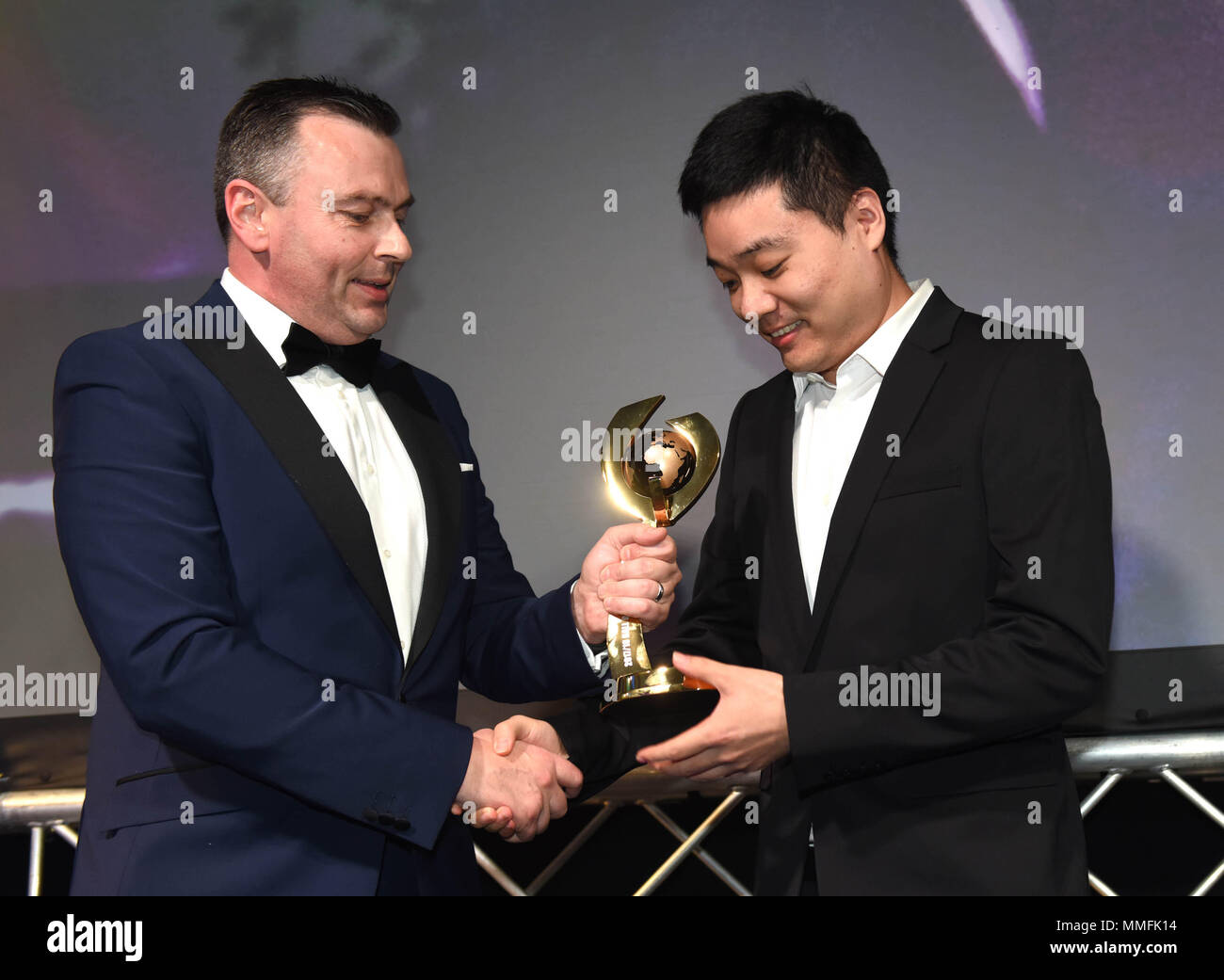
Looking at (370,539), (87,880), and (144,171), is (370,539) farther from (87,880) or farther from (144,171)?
(144,171)

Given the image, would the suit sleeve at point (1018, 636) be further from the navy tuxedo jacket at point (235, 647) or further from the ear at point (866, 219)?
the navy tuxedo jacket at point (235, 647)

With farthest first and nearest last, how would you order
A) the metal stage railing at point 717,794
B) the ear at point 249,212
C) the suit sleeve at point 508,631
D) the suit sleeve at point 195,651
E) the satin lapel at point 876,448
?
the metal stage railing at point 717,794 → the suit sleeve at point 508,631 → the ear at point 249,212 → the satin lapel at point 876,448 → the suit sleeve at point 195,651

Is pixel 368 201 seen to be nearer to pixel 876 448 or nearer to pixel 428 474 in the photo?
pixel 428 474

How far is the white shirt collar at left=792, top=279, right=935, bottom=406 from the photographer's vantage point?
2.32m

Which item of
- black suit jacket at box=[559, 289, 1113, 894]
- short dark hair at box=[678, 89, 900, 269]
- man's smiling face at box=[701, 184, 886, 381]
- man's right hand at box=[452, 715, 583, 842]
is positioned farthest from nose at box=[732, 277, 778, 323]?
man's right hand at box=[452, 715, 583, 842]

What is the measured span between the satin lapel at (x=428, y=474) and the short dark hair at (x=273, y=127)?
1.39 ft

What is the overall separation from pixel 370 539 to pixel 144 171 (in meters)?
2.31

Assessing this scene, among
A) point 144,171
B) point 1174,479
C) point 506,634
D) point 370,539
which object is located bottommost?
point 506,634

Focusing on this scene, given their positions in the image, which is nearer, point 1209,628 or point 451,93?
point 1209,628

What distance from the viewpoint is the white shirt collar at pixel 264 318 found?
227 cm

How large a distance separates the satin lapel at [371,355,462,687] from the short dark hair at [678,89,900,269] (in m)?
0.69

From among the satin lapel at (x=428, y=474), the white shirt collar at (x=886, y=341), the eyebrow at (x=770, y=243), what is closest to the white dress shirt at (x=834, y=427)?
the white shirt collar at (x=886, y=341)

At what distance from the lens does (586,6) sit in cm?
371
